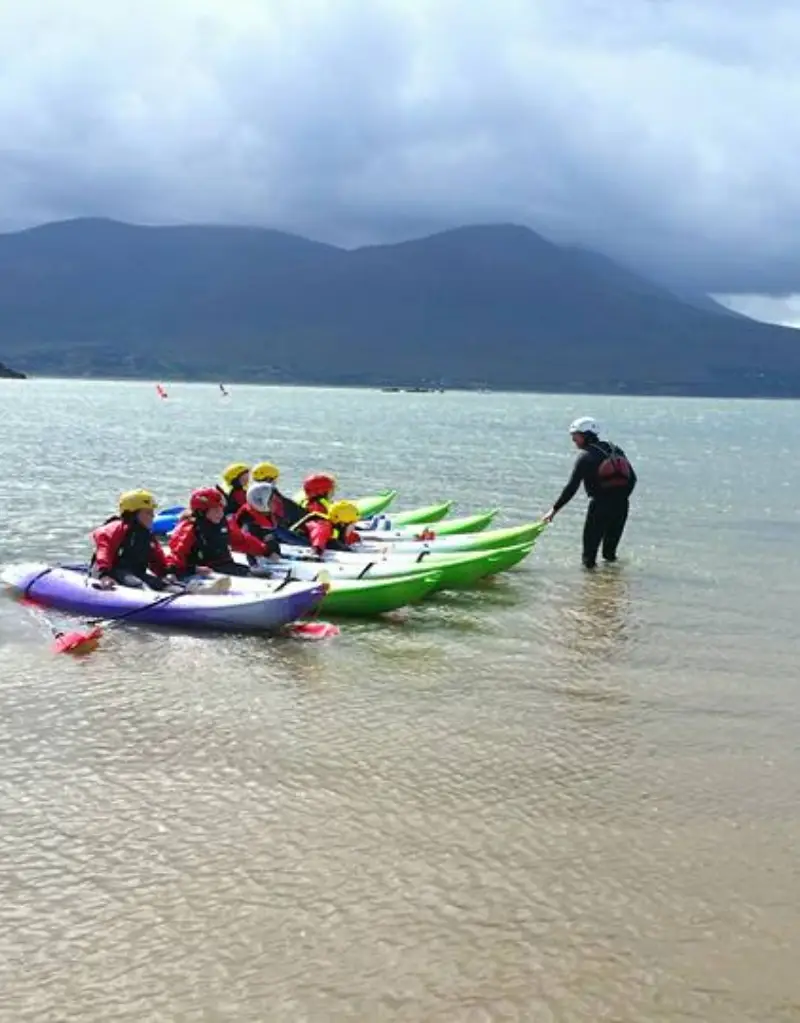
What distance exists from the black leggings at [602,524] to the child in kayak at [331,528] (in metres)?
3.61

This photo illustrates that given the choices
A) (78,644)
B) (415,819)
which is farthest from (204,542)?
(415,819)

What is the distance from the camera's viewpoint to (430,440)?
5662 centimetres

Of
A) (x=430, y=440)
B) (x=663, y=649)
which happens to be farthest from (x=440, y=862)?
(x=430, y=440)

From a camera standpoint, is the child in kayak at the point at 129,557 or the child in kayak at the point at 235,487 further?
the child in kayak at the point at 235,487

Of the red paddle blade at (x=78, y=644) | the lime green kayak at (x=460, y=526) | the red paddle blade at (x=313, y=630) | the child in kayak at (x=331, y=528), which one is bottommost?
the red paddle blade at (x=78, y=644)

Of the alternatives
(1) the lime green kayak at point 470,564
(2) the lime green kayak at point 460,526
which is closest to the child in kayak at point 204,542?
(1) the lime green kayak at point 470,564

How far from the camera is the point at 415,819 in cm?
704

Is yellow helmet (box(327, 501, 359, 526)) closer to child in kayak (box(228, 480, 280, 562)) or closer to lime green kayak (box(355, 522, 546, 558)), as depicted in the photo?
lime green kayak (box(355, 522, 546, 558))

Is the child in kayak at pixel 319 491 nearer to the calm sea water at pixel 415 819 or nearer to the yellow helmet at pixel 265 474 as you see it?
the yellow helmet at pixel 265 474

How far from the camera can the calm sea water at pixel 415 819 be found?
17.2 ft

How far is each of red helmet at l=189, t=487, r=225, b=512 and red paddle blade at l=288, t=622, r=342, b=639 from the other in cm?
203

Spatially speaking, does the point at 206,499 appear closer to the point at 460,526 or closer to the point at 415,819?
the point at 460,526

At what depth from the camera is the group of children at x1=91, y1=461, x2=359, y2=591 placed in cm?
1290

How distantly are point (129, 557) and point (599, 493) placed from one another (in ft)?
22.9
